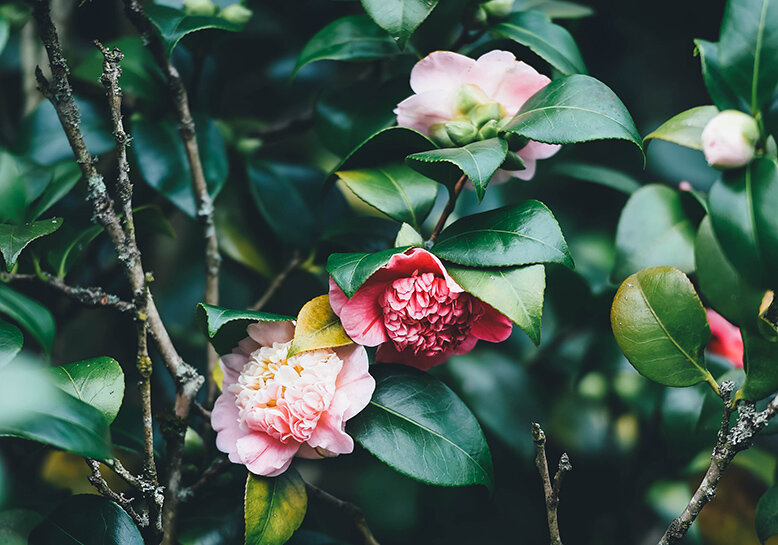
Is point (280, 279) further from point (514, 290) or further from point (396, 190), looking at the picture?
point (514, 290)

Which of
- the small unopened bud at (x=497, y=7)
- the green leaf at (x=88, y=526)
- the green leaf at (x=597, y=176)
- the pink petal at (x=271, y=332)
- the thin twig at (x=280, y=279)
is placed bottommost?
the green leaf at (x=88, y=526)

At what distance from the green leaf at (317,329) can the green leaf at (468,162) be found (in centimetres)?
18

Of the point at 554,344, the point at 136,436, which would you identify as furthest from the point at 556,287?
the point at 136,436

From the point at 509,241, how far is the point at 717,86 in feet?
0.89

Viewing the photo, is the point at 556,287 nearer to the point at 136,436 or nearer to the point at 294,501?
the point at 294,501

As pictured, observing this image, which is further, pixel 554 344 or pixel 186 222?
pixel 186 222

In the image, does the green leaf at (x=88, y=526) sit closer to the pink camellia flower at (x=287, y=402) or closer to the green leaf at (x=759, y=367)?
the pink camellia flower at (x=287, y=402)

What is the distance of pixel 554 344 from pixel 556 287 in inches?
5.0

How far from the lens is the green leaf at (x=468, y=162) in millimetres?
633

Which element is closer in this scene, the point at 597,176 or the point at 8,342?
the point at 8,342

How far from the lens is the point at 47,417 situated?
1.76ft

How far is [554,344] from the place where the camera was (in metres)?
1.11

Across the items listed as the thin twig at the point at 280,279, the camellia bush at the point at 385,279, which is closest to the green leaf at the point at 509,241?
the camellia bush at the point at 385,279

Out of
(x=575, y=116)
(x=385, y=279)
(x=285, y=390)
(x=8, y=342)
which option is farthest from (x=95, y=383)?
(x=575, y=116)
